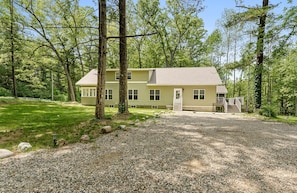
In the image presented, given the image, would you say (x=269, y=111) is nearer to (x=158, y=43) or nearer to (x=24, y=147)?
(x=24, y=147)

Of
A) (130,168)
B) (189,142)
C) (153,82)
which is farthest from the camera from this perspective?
(153,82)

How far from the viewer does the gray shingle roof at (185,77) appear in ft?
54.5

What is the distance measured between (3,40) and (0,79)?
1229cm

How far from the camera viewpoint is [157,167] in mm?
3240

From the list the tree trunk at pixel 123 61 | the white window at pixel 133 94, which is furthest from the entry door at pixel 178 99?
the tree trunk at pixel 123 61

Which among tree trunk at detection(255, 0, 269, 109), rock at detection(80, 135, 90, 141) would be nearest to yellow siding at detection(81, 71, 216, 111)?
tree trunk at detection(255, 0, 269, 109)

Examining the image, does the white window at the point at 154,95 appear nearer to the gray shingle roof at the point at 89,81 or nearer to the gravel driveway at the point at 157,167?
the gray shingle roof at the point at 89,81

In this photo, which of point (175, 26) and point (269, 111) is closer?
point (269, 111)

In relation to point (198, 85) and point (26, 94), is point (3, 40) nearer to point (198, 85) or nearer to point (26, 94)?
point (26, 94)

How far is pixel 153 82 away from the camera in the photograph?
1755cm

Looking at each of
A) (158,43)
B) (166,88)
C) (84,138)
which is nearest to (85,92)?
(166,88)

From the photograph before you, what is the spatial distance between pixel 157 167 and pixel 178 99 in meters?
14.2

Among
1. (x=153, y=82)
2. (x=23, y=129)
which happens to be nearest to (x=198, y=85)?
(x=153, y=82)

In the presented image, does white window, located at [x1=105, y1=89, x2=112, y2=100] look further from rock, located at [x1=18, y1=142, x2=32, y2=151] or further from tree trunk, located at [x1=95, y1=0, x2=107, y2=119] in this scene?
rock, located at [x1=18, y1=142, x2=32, y2=151]
